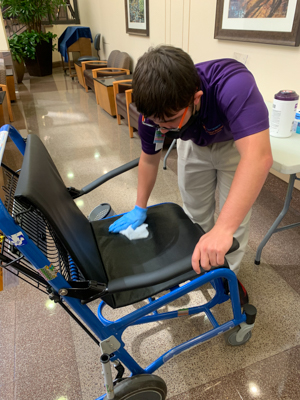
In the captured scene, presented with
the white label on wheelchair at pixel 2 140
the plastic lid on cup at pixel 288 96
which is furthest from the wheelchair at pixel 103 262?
the plastic lid on cup at pixel 288 96

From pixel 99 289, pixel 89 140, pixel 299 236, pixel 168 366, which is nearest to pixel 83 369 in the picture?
pixel 168 366

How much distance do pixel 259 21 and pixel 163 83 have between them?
5.84ft

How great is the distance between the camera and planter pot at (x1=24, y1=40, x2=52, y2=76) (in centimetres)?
657

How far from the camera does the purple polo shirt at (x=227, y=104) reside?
31.5 inches

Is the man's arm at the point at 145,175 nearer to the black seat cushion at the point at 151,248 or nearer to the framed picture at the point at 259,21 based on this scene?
the black seat cushion at the point at 151,248

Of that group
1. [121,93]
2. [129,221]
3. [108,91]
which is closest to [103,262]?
[129,221]

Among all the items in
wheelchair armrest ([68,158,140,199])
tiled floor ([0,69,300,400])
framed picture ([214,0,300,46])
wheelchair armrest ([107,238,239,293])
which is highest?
framed picture ([214,0,300,46])

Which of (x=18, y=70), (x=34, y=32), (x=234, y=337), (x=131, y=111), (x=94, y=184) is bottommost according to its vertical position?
(x=234, y=337)

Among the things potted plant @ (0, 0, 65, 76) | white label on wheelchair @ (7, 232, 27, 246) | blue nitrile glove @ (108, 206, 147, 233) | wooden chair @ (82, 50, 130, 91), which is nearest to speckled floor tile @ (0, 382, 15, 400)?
blue nitrile glove @ (108, 206, 147, 233)

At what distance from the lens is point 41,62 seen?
6.73 m

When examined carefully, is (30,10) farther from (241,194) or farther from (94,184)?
(241,194)

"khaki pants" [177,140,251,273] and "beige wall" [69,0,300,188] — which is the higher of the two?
"beige wall" [69,0,300,188]

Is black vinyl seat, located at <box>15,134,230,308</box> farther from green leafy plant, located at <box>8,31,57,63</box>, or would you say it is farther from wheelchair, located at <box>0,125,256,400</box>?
green leafy plant, located at <box>8,31,57,63</box>

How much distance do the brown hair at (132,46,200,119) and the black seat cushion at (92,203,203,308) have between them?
51cm
